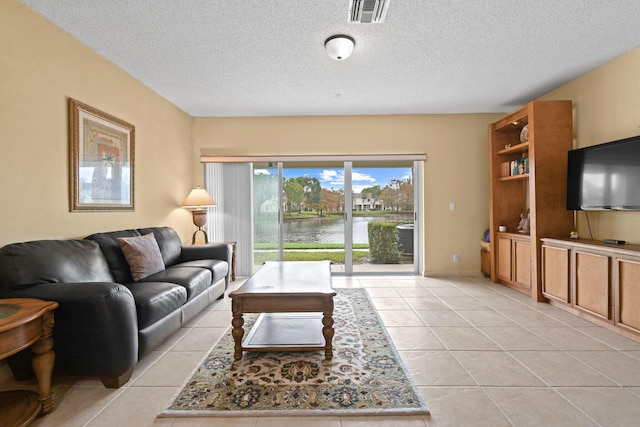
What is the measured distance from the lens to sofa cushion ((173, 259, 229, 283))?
11.3ft

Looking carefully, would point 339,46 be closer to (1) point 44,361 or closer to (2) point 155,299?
(2) point 155,299

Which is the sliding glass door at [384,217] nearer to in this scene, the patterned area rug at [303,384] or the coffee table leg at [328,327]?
Answer: the patterned area rug at [303,384]

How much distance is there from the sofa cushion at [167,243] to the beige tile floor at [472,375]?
77 cm

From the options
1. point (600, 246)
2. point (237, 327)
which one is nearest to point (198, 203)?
point (237, 327)

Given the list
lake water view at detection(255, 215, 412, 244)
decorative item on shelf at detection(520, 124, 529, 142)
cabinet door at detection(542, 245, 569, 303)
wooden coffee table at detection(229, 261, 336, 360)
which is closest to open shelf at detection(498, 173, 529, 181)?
decorative item on shelf at detection(520, 124, 529, 142)

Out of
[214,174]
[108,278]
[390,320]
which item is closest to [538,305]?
[390,320]

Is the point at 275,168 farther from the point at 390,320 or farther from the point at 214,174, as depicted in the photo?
the point at 390,320

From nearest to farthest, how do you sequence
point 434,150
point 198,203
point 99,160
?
A: 1. point 99,160
2. point 198,203
3. point 434,150

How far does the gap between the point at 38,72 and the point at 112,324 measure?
1.99 metres

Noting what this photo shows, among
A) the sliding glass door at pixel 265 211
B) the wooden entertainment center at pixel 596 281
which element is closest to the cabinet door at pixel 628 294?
the wooden entertainment center at pixel 596 281

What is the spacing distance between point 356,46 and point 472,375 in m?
2.78

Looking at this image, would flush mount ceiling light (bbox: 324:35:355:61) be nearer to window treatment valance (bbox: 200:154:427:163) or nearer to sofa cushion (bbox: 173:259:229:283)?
window treatment valance (bbox: 200:154:427:163)

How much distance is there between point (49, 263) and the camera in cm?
210

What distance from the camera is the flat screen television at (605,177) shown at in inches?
110
